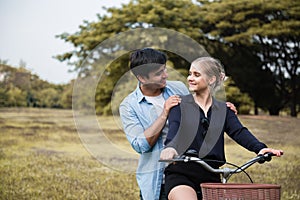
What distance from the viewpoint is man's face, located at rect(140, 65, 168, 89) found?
3152 mm

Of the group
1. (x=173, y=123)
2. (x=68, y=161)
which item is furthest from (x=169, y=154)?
(x=68, y=161)

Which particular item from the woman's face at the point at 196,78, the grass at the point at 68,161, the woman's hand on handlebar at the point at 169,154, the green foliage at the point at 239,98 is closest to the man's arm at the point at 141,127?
the woman's face at the point at 196,78

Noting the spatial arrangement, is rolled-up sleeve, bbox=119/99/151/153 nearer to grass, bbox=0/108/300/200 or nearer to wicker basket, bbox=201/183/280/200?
wicker basket, bbox=201/183/280/200

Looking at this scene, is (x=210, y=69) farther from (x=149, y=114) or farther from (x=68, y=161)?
(x=68, y=161)

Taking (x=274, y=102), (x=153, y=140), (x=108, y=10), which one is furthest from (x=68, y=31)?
(x=153, y=140)

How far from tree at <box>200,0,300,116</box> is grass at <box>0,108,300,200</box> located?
58cm

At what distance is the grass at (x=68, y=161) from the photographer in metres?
7.35

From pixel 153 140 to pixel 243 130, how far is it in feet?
1.44

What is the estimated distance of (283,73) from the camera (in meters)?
10.0

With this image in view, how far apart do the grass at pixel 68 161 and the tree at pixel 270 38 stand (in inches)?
22.8

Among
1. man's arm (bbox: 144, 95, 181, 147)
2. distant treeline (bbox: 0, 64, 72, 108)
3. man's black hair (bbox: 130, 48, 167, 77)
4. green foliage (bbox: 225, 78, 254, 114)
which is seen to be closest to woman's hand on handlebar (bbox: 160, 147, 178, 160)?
man's arm (bbox: 144, 95, 181, 147)

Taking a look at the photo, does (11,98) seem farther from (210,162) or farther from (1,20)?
(210,162)

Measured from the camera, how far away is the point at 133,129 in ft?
10.3

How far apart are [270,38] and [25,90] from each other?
13.4ft
